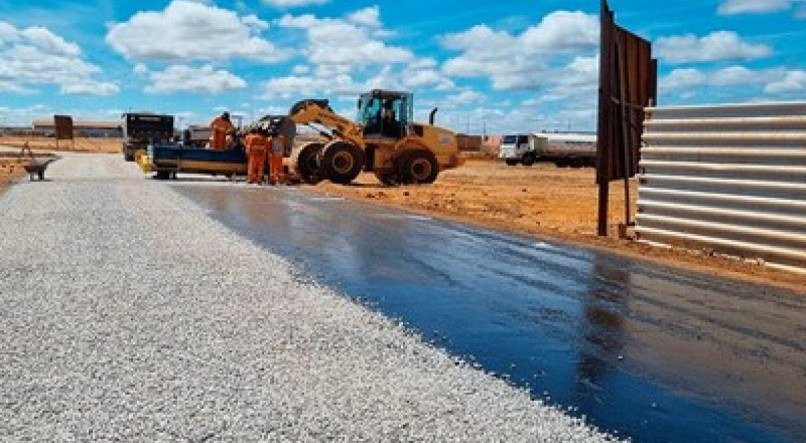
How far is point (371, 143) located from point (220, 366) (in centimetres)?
2375

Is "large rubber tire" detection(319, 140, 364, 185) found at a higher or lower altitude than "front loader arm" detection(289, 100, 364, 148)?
lower

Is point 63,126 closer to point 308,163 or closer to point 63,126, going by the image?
point 63,126

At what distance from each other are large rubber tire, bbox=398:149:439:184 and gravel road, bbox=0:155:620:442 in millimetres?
19108

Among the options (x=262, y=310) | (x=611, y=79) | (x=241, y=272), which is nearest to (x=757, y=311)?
(x=262, y=310)

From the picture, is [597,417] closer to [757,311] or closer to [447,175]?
[757,311]

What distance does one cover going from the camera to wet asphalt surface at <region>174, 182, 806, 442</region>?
5.11 m

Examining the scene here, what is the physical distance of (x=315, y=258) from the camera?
11055 millimetres

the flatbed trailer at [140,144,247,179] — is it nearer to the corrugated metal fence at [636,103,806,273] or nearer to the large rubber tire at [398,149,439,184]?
the large rubber tire at [398,149,439,184]

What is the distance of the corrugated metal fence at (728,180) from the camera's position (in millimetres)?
10562

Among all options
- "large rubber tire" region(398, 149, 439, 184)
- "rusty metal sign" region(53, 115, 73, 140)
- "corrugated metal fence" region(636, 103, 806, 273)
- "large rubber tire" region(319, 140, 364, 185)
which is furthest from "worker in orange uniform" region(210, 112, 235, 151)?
"rusty metal sign" region(53, 115, 73, 140)

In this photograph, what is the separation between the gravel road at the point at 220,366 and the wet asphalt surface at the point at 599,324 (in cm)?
42

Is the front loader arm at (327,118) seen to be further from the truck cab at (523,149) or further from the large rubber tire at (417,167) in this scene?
the truck cab at (523,149)

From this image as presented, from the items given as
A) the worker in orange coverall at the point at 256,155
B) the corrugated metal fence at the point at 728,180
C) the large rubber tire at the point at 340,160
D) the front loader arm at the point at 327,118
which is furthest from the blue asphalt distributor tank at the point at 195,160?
the corrugated metal fence at the point at 728,180

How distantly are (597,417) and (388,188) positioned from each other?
79.7 feet
